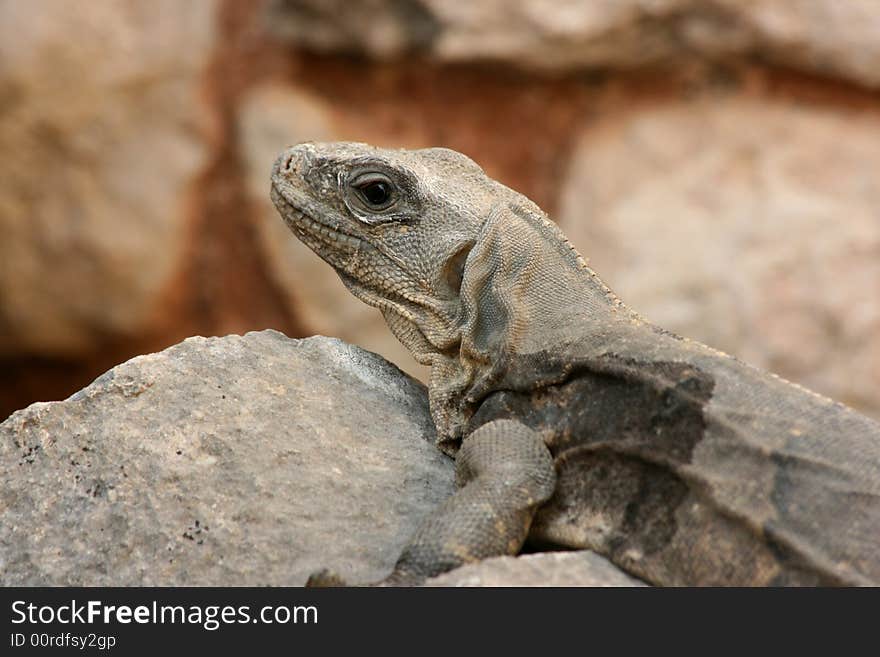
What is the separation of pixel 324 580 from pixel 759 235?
5.96 meters

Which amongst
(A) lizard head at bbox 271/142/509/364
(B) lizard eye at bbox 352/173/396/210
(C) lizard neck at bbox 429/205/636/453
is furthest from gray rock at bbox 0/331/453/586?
(B) lizard eye at bbox 352/173/396/210

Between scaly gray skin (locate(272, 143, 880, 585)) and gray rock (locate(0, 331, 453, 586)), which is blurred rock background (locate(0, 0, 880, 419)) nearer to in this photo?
scaly gray skin (locate(272, 143, 880, 585))

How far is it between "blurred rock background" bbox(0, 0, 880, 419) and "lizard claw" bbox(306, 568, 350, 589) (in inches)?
213

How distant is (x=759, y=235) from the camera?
8.73 m

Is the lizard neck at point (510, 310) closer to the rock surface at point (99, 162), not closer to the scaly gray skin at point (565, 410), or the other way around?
the scaly gray skin at point (565, 410)

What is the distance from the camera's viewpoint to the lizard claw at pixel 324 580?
3.54 metres

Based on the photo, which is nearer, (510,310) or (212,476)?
(212,476)

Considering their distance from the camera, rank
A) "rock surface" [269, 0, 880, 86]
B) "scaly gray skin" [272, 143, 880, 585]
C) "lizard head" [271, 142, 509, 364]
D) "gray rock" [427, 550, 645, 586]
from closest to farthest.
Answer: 1. "gray rock" [427, 550, 645, 586]
2. "scaly gray skin" [272, 143, 880, 585]
3. "lizard head" [271, 142, 509, 364]
4. "rock surface" [269, 0, 880, 86]

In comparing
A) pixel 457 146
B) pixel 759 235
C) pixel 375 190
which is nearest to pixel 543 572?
pixel 375 190

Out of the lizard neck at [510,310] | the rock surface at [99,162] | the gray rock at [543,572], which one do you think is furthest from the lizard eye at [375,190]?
the rock surface at [99,162]

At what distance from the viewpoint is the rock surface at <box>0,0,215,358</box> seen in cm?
903

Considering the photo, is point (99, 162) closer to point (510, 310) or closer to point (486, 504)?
point (510, 310)

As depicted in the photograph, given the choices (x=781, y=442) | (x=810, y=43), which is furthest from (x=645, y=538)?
(x=810, y=43)

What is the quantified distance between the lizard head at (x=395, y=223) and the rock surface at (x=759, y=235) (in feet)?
13.8
